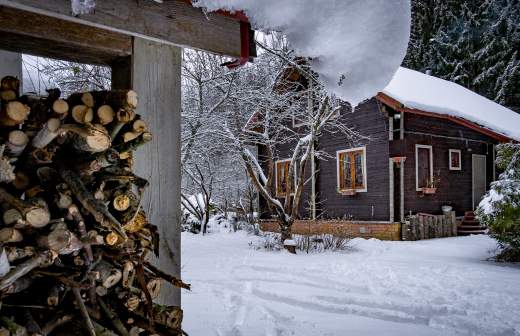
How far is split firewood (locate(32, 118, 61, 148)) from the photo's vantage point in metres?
1.81

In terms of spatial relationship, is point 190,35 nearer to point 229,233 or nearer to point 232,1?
point 232,1

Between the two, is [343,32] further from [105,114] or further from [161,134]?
[105,114]

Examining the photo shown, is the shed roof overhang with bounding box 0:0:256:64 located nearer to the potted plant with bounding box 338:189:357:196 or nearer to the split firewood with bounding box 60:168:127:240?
the split firewood with bounding box 60:168:127:240

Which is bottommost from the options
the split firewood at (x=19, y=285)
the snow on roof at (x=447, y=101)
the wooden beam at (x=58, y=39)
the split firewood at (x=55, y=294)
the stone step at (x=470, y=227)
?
the stone step at (x=470, y=227)

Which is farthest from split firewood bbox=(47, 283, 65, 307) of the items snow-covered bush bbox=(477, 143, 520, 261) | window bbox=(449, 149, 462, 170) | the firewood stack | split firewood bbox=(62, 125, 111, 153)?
window bbox=(449, 149, 462, 170)

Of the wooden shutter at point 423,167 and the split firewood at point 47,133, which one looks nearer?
the split firewood at point 47,133

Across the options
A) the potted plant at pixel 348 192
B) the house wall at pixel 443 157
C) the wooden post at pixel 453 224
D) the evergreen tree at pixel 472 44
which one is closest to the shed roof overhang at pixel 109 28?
the house wall at pixel 443 157

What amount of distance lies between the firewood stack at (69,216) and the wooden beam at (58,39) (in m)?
0.33

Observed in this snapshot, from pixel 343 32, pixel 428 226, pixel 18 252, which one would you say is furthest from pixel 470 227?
pixel 18 252

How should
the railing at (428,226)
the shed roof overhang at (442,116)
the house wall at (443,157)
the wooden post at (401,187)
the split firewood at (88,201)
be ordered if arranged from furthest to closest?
the house wall at (443,157)
the wooden post at (401,187)
the railing at (428,226)
the shed roof overhang at (442,116)
the split firewood at (88,201)

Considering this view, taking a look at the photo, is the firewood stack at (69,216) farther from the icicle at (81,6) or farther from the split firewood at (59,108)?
the icicle at (81,6)

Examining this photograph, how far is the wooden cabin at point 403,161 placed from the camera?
13797mm

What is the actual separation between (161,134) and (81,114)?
639 mm

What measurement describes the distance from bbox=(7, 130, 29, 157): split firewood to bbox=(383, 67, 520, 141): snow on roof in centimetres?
1206
